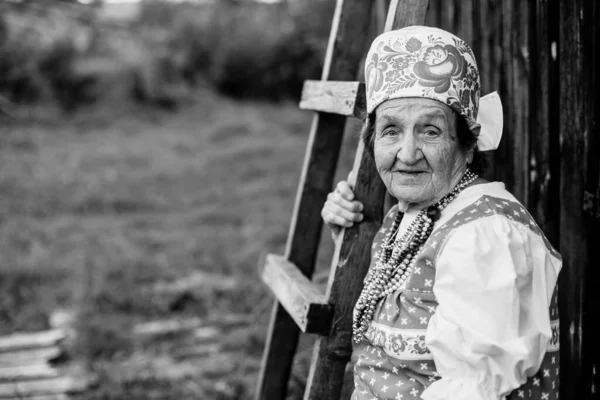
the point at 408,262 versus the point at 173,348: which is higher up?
the point at 408,262

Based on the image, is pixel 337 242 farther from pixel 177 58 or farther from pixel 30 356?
pixel 177 58

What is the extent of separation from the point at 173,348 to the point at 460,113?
3572 mm

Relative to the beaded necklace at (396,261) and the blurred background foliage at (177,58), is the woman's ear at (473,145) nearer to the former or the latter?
the beaded necklace at (396,261)

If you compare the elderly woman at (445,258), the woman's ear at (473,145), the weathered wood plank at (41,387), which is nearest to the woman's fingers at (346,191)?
the elderly woman at (445,258)

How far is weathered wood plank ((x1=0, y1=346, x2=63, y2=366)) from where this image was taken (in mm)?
4730

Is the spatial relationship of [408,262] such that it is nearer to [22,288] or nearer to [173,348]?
[173,348]

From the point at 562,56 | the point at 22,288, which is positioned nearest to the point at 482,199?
the point at 562,56

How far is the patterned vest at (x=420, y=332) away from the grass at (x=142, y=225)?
1.98 meters

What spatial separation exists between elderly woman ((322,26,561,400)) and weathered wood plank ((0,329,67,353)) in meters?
3.42

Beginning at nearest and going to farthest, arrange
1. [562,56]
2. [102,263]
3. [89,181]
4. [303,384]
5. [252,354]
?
[562,56] < [303,384] < [252,354] < [102,263] < [89,181]

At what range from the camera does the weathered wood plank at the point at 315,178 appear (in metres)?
2.86

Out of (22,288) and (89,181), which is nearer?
(22,288)

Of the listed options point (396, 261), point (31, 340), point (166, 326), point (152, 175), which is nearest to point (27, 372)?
point (31, 340)

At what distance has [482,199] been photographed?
194 cm
